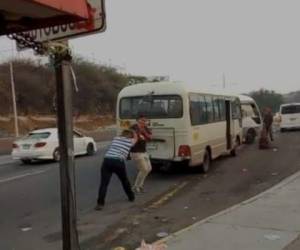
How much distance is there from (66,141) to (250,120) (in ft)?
82.1

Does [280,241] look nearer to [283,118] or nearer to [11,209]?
[11,209]

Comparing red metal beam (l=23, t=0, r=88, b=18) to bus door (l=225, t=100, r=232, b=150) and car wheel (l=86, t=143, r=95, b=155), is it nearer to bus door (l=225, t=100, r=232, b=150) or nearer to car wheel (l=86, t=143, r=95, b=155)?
bus door (l=225, t=100, r=232, b=150)

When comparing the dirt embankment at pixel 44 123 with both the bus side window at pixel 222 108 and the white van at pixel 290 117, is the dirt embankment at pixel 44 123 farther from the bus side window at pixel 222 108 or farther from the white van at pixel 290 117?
the bus side window at pixel 222 108

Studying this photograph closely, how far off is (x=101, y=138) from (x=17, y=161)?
18.1m

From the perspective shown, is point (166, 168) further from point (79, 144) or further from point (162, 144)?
point (79, 144)

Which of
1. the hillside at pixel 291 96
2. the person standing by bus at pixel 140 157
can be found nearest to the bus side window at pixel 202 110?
the person standing by bus at pixel 140 157

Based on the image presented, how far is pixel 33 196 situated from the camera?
13.7 metres

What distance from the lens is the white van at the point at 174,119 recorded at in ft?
51.7

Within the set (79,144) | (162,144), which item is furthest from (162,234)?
(79,144)

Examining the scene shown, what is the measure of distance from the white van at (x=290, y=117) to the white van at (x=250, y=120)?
378 inches

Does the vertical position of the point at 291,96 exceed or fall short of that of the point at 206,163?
it falls short

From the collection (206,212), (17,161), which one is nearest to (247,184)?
(206,212)

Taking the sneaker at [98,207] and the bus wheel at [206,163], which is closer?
the sneaker at [98,207]

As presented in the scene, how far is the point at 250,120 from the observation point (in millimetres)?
29516
